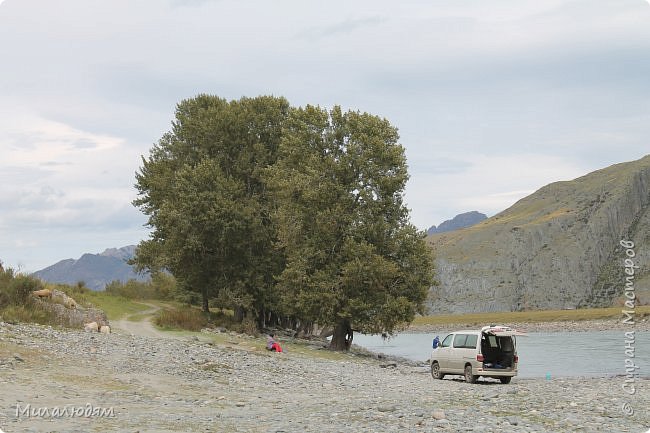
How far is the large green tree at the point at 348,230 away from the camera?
45.9 m

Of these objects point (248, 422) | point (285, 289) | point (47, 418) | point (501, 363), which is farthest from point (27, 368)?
point (285, 289)

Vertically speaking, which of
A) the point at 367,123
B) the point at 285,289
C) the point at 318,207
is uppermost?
the point at 367,123

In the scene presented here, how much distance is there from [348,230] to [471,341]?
56.3 feet

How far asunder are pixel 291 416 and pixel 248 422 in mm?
1418

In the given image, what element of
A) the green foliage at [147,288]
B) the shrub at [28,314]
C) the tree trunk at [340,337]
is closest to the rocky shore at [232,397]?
the shrub at [28,314]

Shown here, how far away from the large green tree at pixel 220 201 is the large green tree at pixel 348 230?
548cm

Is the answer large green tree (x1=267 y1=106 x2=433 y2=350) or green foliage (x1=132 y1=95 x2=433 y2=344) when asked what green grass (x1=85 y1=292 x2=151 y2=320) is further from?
large green tree (x1=267 y1=106 x2=433 y2=350)

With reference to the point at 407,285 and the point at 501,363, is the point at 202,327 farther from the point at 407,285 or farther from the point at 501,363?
the point at 501,363

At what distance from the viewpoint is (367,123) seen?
160 feet

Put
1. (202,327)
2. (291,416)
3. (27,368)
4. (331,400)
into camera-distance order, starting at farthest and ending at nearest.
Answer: (202,327) → (27,368) → (331,400) → (291,416)

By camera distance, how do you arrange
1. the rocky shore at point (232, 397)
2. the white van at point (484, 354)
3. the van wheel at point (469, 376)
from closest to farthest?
the rocky shore at point (232, 397) < the white van at point (484, 354) < the van wheel at point (469, 376)

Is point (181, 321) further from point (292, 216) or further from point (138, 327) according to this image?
point (292, 216)

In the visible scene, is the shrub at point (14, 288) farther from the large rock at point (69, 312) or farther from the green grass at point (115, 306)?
the green grass at point (115, 306)

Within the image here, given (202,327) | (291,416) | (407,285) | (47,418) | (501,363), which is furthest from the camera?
(202,327)
